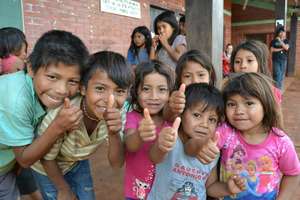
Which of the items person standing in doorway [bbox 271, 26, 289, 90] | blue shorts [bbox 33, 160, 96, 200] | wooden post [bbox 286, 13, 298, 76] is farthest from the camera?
wooden post [bbox 286, 13, 298, 76]

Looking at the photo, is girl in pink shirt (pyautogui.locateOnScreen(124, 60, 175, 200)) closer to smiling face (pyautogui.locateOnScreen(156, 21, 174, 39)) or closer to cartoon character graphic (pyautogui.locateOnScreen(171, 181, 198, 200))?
cartoon character graphic (pyautogui.locateOnScreen(171, 181, 198, 200))

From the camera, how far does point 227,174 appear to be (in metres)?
1.61

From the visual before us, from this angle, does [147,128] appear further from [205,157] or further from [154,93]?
[154,93]

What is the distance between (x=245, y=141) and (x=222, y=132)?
121 mm

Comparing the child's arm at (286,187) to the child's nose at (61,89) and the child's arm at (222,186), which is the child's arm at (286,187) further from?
the child's nose at (61,89)

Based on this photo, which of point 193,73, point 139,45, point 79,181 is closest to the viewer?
point 79,181

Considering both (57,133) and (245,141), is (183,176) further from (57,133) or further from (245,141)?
(57,133)

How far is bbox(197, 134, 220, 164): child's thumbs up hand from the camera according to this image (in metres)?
1.36

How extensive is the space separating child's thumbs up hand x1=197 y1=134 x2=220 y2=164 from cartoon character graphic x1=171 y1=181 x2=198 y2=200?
18 cm

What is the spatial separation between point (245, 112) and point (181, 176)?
45cm

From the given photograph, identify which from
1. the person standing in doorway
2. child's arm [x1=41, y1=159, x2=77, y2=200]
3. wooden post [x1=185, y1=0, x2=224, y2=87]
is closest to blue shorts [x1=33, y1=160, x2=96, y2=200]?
child's arm [x1=41, y1=159, x2=77, y2=200]

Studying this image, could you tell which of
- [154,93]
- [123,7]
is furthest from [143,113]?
[123,7]

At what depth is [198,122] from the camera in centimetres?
155

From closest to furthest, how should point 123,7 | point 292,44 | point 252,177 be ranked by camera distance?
point 252,177
point 123,7
point 292,44
